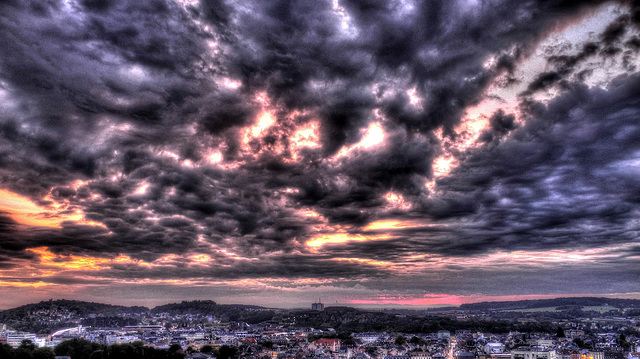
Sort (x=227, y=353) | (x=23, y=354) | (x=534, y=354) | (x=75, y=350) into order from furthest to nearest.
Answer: (x=227, y=353) < (x=534, y=354) < (x=75, y=350) < (x=23, y=354)

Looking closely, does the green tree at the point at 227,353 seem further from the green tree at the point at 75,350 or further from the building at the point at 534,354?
the building at the point at 534,354

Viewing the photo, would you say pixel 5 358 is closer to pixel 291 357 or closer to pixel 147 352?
pixel 147 352

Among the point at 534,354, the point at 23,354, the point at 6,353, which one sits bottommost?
the point at 534,354

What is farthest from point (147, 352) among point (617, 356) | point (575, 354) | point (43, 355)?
point (617, 356)

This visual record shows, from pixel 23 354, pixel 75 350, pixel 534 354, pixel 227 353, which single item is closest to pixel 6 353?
pixel 23 354

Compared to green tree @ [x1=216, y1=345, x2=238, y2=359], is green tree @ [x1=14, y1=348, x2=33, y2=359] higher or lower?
green tree @ [x1=14, y1=348, x2=33, y2=359]

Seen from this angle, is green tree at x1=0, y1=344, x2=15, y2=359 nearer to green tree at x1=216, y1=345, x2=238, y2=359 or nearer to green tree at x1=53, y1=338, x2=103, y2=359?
green tree at x1=53, y1=338, x2=103, y2=359

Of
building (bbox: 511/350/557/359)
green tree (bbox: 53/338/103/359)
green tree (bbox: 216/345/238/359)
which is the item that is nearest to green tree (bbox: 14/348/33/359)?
green tree (bbox: 53/338/103/359)

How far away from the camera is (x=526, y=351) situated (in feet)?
342

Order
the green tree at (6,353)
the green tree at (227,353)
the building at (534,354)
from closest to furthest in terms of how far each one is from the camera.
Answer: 1. the green tree at (6,353)
2. the building at (534,354)
3. the green tree at (227,353)

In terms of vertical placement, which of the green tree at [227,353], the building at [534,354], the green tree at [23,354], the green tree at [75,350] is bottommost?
the building at [534,354]

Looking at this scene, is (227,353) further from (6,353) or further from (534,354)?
(534,354)

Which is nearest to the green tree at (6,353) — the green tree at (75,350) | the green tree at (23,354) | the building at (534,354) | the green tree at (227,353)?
the green tree at (23,354)

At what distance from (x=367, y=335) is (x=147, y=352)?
10281cm
